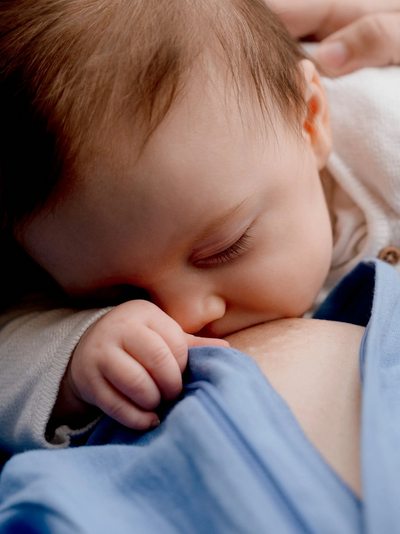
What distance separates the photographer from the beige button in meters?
1.12

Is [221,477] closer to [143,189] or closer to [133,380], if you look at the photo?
[133,380]

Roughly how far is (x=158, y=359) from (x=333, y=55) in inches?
39.2

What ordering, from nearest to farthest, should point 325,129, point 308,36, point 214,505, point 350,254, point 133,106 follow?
point 214,505, point 133,106, point 325,129, point 350,254, point 308,36

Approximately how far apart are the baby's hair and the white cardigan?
232mm

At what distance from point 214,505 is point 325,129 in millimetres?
770

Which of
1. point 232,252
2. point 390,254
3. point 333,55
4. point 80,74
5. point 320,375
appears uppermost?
point 80,74

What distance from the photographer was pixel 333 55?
1.31 m

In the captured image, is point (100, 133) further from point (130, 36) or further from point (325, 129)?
point (325, 129)

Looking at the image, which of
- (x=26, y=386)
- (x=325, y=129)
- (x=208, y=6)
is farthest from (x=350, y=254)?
(x=26, y=386)

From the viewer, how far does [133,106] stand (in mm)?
708

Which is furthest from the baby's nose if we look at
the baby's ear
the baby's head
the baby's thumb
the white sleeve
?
the baby's thumb

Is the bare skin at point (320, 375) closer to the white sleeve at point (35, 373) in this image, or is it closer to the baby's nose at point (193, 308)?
the baby's nose at point (193, 308)

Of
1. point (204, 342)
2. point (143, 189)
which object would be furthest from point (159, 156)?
point (204, 342)

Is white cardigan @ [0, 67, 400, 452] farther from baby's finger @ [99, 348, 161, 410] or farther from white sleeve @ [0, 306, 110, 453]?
baby's finger @ [99, 348, 161, 410]
